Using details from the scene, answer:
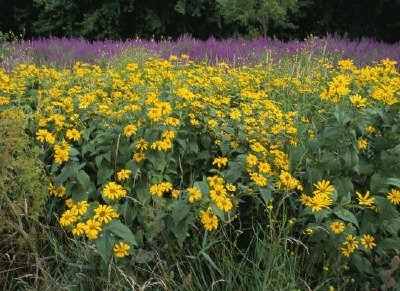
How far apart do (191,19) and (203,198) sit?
Answer: 527 inches

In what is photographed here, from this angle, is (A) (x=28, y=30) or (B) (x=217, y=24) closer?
(B) (x=217, y=24)

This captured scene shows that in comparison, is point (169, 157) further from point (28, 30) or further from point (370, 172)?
point (28, 30)

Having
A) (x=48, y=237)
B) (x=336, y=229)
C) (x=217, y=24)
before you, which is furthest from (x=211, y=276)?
(x=217, y=24)

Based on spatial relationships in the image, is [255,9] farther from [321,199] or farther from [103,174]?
[321,199]

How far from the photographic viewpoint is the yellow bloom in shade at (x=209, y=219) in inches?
89.3

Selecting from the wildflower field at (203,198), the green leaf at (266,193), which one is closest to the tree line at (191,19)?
the wildflower field at (203,198)

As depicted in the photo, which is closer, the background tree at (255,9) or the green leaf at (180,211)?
the green leaf at (180,211)

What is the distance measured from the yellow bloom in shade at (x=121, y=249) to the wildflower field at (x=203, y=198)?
24mm

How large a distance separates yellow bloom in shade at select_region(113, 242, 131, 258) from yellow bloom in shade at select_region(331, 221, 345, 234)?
0.90 metres

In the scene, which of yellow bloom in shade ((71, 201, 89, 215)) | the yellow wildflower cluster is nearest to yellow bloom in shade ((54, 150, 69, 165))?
yellow bloom in shade ((71, 201, 89, 215))

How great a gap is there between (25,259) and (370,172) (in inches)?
73.2

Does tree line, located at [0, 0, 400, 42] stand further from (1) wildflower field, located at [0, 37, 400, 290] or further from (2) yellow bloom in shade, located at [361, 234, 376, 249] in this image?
(2) yellow bloom in shade, located at [361, 234, 376, 249]

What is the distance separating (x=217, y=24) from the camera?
1450cm

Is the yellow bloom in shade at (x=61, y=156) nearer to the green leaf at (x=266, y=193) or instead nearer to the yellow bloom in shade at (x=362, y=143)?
the green leaf at (x=266, y=193)
